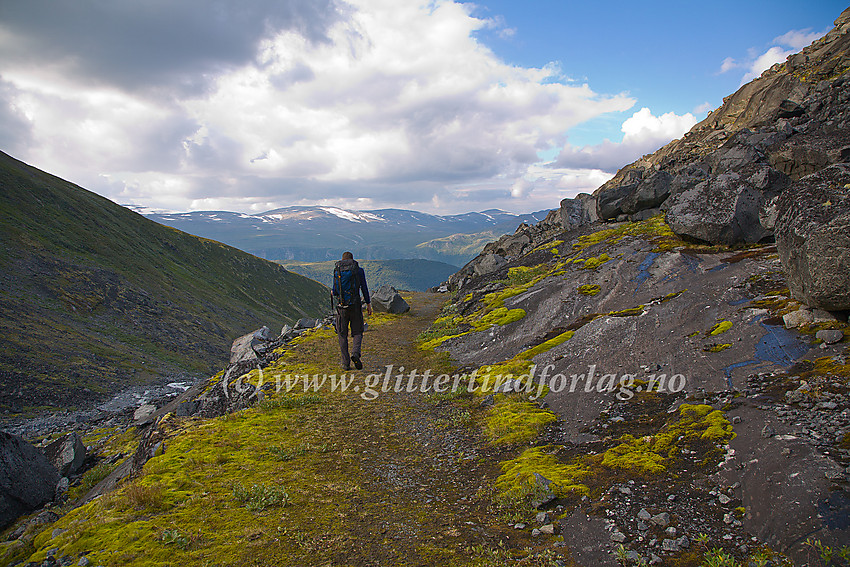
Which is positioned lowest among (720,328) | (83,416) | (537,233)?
(83,416)

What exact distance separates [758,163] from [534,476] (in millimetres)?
25209

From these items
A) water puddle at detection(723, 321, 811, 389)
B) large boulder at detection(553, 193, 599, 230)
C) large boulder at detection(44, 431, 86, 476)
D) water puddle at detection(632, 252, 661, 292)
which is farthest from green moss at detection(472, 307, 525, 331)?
large boulder at detection(553, 193, 599, 230)

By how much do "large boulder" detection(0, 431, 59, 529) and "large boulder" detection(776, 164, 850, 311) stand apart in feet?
75.1

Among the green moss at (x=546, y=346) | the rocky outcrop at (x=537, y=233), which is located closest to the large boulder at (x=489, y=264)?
the rocky outcrop at (x=537, y=233)

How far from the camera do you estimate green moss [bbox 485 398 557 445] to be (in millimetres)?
11273

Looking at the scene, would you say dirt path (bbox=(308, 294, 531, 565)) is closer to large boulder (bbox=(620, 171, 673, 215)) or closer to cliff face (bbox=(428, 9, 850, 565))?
cliff face (bbox=(428, 9, 850, 565))

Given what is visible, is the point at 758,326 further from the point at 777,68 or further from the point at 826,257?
the point at 777,68

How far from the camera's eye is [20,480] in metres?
12.4

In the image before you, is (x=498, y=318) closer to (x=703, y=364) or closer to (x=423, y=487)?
(x=703, y=364)

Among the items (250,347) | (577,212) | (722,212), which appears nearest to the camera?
(722,212)

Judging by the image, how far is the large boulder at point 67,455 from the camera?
1540 cm

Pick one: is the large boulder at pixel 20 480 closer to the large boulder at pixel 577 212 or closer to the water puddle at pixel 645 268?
the water puddle at pixel 645 268

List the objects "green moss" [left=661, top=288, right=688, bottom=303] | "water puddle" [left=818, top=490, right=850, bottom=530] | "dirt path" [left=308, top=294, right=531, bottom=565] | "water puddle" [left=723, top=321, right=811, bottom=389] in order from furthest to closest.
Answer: "green moss" [left=661, top=288, right=688, bottom=303], "water puddle" [left=723, top=321, right=811, bottom=389], "dirt path" [left=308, top=294, right=531, bottom=565], "water puddle" [left=818, top=490, right=850, bottom=530]

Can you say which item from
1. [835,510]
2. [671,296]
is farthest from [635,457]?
[671,296]
